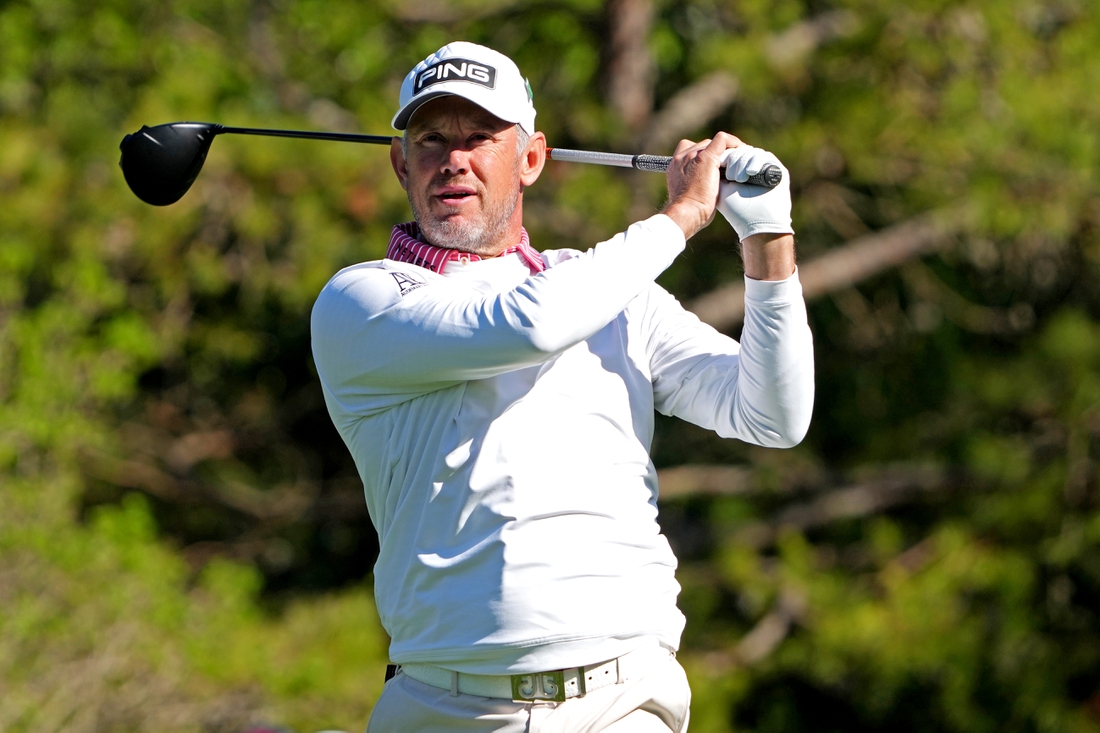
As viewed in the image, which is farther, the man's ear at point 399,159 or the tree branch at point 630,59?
the tree branch at point 630,59

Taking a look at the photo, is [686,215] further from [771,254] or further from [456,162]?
[456,162]

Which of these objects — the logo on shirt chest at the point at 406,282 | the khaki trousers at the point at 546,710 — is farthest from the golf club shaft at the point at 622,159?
the khaki trousers at the point at 546,710

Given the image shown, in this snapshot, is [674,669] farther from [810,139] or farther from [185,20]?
[185,20]

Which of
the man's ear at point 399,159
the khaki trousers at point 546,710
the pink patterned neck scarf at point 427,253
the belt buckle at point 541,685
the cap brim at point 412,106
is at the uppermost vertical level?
the cap brim at point 412,106

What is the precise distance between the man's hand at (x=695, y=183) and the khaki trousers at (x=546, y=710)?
697 mm

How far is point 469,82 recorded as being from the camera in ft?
8.07

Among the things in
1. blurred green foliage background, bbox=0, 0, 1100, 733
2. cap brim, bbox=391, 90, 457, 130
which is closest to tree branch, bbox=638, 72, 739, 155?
blurred green foliage background, bbox=0, 0, 1100, 733

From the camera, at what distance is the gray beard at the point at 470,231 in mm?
2451

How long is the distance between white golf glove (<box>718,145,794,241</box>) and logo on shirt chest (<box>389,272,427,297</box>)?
0.51 meters

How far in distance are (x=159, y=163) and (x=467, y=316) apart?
116 centimetres

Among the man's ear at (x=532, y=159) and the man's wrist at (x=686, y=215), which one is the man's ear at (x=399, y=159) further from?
the man's wrist at (x=686, y=215)

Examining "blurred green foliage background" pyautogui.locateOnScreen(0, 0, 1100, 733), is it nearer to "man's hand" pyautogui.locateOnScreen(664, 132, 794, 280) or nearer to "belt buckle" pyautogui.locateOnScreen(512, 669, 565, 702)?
"belt buckle" pyautogui.locateOnScreen(512, 669, 565, 702)

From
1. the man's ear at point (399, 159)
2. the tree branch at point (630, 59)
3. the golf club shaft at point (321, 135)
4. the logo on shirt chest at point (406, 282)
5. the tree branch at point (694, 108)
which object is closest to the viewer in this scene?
the logo on shirt chest at point (406, 282)

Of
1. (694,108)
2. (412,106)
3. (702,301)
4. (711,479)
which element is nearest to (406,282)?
(412,106)
